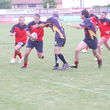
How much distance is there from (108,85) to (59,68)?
2940 millimetres

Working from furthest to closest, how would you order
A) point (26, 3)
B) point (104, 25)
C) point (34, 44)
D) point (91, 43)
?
point (26, 3) < point (104, 25) < point (34, 44) < point (91, 43)

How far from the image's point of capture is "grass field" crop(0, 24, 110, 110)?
824 centimetres

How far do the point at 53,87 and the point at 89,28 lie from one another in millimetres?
3144

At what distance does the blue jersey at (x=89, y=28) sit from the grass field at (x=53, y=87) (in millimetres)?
993

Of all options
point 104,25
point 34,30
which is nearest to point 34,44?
point 34,30

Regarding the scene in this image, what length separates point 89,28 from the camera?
1256cm

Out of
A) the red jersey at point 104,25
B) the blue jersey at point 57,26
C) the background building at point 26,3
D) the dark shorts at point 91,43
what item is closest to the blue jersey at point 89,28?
the dark shorts at point 91,43

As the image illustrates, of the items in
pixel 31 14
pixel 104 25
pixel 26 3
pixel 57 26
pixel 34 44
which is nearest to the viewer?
Result: pixel 57 26

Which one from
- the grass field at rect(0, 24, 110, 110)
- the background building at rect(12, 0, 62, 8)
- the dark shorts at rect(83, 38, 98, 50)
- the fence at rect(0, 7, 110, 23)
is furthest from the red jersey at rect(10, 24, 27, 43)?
the background building at rect(12, 0, 62, 8)

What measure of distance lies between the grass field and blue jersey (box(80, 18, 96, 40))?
993 millimetres

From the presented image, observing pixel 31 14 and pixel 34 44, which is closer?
pixel 34 44

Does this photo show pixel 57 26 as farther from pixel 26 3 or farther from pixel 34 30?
pixel 26 3

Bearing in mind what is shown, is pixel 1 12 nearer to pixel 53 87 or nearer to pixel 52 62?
pixel 52 62

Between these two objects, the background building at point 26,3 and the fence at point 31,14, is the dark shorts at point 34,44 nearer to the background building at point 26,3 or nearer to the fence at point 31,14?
the fence at point 31,14
